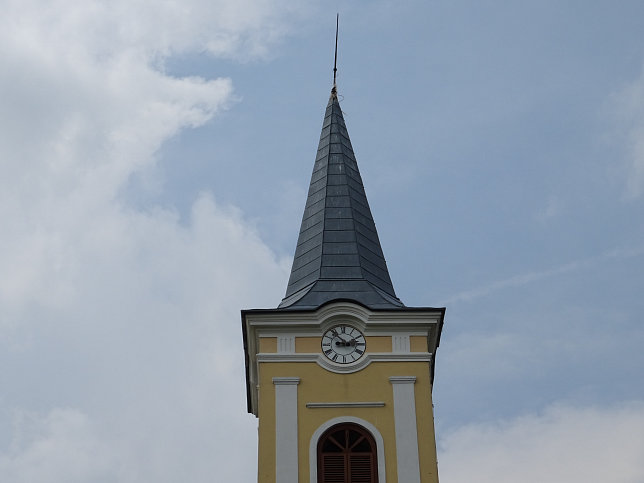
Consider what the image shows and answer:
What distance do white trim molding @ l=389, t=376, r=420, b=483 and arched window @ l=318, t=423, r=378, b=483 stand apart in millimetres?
673

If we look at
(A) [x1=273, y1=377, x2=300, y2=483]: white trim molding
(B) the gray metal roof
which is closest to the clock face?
(B) the gray metal roof

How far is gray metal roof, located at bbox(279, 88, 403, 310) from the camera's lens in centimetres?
3616

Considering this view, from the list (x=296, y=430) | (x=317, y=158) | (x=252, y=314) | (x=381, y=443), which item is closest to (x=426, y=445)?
(x=381, y=443)

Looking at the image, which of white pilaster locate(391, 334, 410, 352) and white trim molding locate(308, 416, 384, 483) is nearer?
white trim molding locate(308, 416, 384, 483)

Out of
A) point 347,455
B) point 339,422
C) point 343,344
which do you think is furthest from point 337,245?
point 347,455

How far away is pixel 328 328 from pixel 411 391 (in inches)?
112

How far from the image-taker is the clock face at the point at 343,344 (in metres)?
34.4

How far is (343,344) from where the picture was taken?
34.6 metres

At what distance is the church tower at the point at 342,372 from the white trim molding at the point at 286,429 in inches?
1.0

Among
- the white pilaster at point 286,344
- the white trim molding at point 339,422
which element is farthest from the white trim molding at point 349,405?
A: the white pilaster at point 286,344

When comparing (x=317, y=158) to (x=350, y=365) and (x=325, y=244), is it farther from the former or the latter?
(x=350, y=365)

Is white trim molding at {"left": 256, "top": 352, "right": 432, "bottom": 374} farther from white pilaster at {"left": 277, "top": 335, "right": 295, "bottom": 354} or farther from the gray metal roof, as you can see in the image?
the gray metal roof

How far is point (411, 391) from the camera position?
33.8m

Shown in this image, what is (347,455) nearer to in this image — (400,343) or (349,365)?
(349,365)
